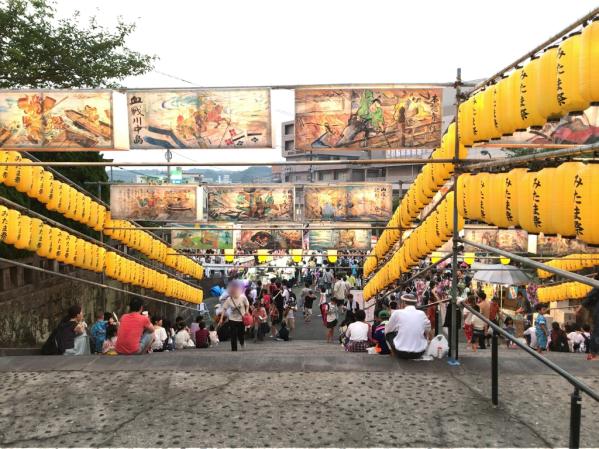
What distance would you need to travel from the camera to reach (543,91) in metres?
4.41

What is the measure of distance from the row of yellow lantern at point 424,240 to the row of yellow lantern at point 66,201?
21.6 ft

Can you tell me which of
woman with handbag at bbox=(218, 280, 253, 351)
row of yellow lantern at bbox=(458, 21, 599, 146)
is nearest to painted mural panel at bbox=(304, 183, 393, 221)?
woman with handbag at bbox=(218, 280, 253, 351)

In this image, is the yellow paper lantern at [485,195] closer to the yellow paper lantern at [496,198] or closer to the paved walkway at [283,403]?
the yellow paper lantern at [496,198]

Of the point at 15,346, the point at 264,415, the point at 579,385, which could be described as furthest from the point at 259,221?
the point at 579,385

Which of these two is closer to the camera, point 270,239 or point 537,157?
point 537,157

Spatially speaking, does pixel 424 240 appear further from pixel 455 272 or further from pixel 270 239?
pixel 270 239

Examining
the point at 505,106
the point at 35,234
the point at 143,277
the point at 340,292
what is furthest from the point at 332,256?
the point at 505,106

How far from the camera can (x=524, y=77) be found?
15.7ft

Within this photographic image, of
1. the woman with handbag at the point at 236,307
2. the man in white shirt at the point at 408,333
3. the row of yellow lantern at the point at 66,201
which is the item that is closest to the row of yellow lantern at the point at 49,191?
the row of yellow lantern at the point at 66,201

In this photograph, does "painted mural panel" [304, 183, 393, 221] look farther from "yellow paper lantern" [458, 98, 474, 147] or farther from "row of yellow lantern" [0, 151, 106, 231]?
"yellow paper lantern" [458, 98, 474, 147]

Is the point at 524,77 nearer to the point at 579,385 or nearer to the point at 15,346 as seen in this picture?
the point at 579,385

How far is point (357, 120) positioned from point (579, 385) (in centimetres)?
555

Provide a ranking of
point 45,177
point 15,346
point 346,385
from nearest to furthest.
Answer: point 346,385 < point 45,177 < point 15,346

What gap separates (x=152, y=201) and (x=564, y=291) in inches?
480
